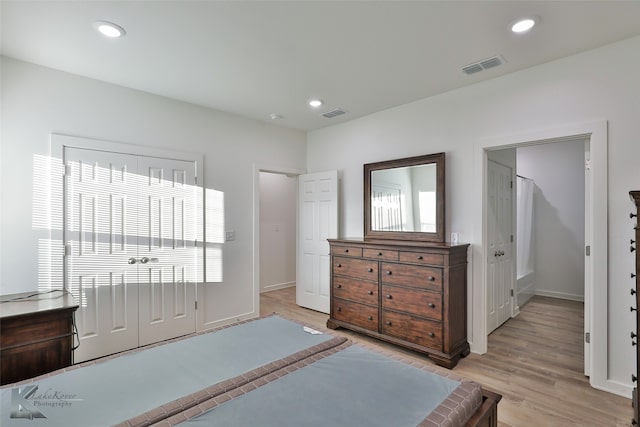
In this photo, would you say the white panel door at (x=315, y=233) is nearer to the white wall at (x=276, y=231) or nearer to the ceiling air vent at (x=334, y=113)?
the ceiling air vent at (x=334, y=113)

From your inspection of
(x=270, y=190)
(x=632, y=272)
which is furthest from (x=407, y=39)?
(x=270, y=190)

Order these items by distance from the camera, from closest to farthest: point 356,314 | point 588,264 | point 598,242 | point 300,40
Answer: point 300,40 → point 598,242 → point 588,264 → point 356,314

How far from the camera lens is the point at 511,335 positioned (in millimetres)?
3529

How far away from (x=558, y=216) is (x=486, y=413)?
17.4ft

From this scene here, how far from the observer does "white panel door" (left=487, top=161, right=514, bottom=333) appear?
354 cm

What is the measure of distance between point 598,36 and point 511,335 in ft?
9.94

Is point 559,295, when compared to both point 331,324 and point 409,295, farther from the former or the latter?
point 331,324

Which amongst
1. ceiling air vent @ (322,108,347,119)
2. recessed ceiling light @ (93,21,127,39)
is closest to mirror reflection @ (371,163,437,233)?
ceiling air vent @ (322,108,347,119)

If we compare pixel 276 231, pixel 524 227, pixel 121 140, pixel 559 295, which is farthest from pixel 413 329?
pixel 559 295

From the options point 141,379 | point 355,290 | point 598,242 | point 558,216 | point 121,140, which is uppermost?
point 121,140

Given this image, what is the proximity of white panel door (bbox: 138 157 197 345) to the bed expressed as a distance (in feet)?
5.66

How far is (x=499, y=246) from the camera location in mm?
3762

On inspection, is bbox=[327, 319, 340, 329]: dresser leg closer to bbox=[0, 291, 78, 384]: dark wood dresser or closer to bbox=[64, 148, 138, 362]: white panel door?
bbox=[64, 148, 138, 362]: white panel door

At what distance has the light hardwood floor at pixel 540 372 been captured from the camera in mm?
2105
